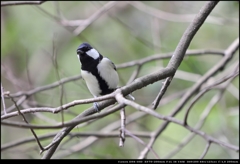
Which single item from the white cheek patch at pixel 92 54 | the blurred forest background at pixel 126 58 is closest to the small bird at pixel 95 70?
the white cheek patch at pixel 92 54

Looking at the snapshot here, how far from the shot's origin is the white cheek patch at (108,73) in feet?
7.60

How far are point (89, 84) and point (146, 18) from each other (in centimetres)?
313

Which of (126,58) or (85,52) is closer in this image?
(85,52)

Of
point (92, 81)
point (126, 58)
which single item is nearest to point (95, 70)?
point (92, 81)

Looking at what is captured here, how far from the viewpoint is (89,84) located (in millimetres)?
2357

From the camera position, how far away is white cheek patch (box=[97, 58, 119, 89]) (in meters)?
2.32

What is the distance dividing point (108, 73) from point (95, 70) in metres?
0.09

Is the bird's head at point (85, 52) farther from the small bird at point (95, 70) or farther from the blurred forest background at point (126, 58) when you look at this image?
the blurred forest background at point (126, 58)

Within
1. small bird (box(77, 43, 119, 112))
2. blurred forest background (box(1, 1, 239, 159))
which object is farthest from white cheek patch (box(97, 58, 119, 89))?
blurred forest background (box(1, 1, 239, 159))

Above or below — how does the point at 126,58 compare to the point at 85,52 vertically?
below

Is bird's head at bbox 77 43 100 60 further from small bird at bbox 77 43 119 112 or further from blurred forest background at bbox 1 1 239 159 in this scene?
blurred forest background at bbox 1 1 239 159

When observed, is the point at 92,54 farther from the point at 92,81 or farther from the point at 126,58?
the point at 126,58

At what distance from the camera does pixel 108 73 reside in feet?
7.69

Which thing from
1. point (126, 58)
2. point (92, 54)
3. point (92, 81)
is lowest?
point (126, 58)
